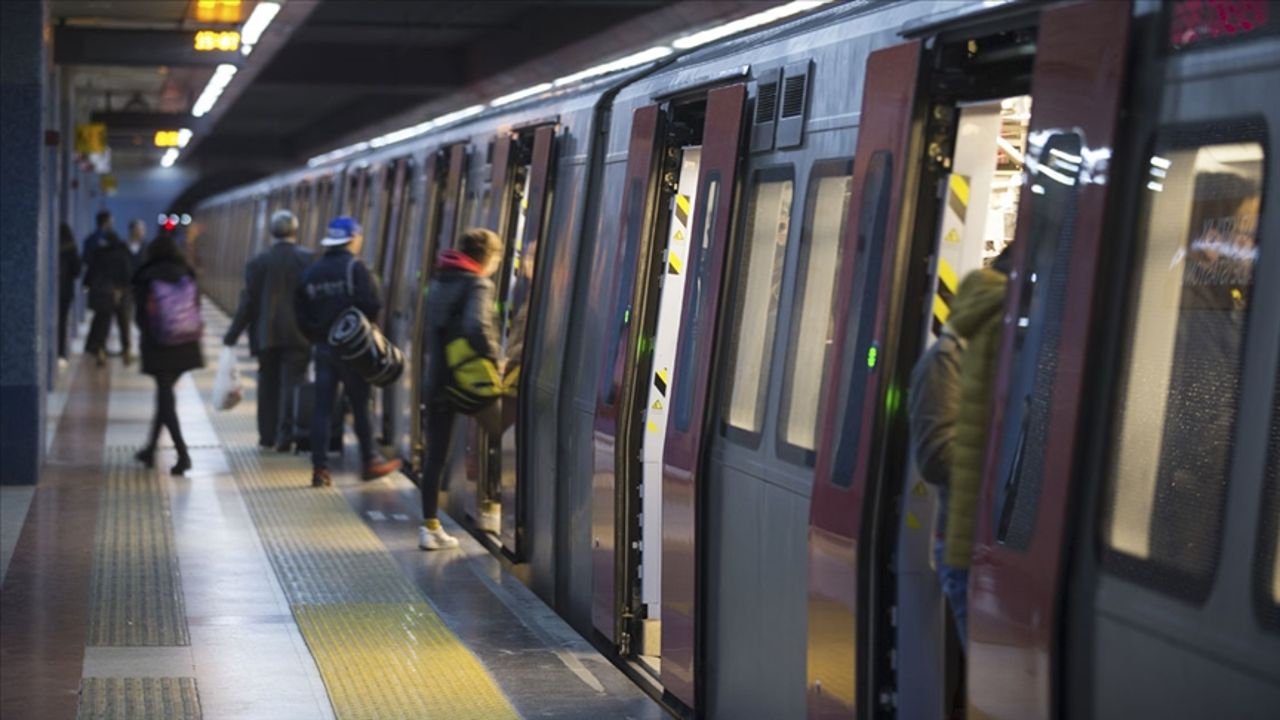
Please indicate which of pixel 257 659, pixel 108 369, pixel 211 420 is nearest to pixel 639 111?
pixel 257 659

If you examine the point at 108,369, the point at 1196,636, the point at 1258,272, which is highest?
the point at 1258,272

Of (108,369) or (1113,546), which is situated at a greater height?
(1113,546)

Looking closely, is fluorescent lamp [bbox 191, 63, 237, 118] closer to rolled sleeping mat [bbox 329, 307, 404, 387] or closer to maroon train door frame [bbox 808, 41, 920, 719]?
rolled sleeping mat [bbox 329, 307, 404, 387]

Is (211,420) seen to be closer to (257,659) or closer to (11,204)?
(11,204)

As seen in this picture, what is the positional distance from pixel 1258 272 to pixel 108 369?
73.0 feet

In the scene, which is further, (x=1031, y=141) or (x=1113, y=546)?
(x=1031, y=141)

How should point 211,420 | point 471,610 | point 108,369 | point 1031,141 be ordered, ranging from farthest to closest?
point 108,369
point 211,420
point 471,610
point 1031,141

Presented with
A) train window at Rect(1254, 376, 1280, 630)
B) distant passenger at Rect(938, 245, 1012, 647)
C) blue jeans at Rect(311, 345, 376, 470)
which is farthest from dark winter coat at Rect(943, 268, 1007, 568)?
blue jeans at Rect(311, 345, 376, 470)

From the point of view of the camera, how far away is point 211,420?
18.2 meters

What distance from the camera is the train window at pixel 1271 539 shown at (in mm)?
3512

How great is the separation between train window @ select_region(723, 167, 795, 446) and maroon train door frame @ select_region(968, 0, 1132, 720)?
1856 mm

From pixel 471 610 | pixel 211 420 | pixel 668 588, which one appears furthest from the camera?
pixel 211 420

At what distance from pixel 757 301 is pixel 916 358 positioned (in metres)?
1.24

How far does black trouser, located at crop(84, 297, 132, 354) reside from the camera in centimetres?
2453
